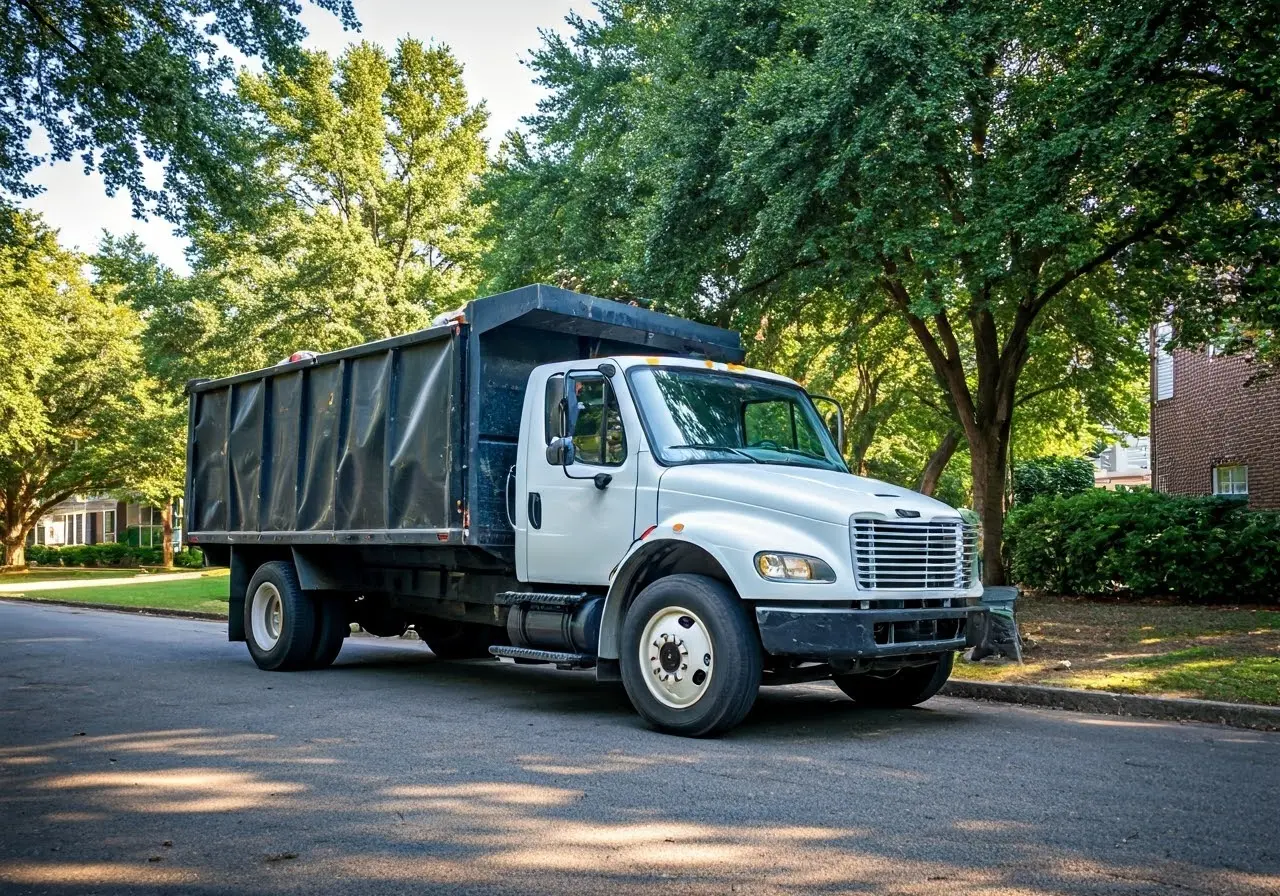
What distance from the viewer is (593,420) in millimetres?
8391

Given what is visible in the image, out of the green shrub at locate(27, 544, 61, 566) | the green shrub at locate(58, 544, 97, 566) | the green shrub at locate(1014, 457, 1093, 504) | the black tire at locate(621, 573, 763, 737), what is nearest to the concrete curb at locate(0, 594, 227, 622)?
the black tire at locate(621, 573, 763, 737)

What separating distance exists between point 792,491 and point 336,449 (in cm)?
476

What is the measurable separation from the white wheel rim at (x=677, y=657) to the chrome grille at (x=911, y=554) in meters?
1.10

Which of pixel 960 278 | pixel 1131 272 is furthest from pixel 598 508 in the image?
pixel 1131 272

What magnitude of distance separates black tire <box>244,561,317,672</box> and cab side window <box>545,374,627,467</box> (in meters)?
4.04

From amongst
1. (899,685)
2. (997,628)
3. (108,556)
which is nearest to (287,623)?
(899,685)

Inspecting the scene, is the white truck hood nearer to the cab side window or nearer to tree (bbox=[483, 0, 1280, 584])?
the cab side window

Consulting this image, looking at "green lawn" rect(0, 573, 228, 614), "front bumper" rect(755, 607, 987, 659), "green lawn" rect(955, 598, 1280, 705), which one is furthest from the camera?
"green lawn" rect(0, 573, 228, 614)

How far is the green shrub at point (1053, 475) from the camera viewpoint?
30.2 metres

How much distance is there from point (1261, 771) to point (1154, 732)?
1456mm

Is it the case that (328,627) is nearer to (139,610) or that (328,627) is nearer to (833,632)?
(833,632)

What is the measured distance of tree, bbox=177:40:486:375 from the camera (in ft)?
100

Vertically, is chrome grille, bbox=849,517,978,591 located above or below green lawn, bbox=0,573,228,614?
above

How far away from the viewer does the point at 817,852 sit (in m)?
4.66
